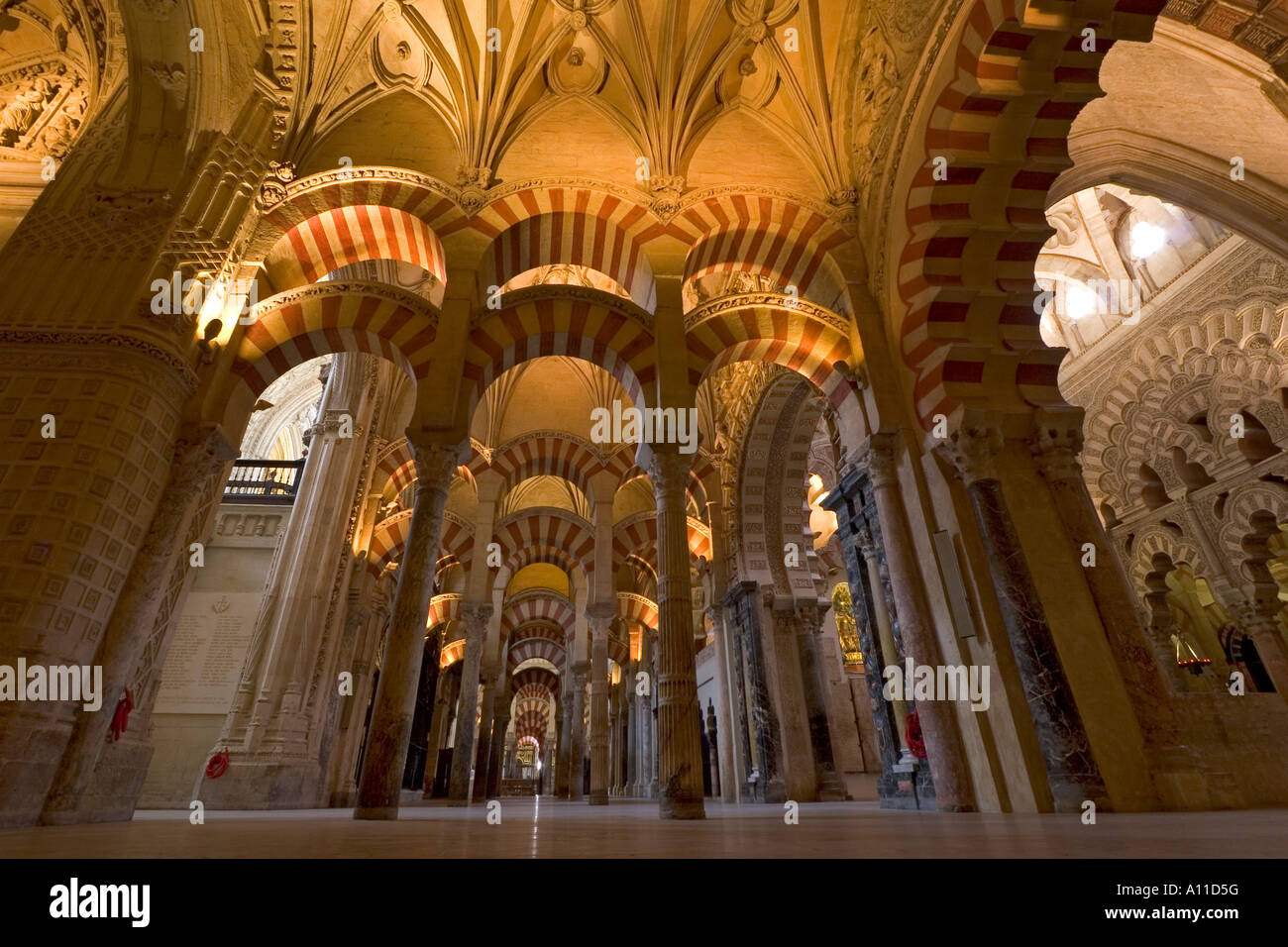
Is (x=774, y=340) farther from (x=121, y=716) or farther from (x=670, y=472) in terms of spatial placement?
(x=121, y=716)

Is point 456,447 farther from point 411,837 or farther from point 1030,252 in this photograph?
point 1030,252

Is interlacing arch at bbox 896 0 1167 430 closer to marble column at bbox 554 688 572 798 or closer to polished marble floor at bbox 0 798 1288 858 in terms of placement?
polished marble floor at bbox 0 798 1288 858

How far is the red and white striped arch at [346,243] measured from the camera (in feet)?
23.2

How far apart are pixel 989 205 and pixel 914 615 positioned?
151 inches

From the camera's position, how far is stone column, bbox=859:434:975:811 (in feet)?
16.9

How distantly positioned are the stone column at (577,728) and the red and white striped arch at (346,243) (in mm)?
9176

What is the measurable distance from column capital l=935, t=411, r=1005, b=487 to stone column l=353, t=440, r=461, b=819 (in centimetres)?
456

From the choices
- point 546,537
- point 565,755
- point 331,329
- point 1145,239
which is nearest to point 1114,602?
point 331,329

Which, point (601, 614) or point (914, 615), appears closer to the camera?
point (914, 615)

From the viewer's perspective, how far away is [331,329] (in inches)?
269

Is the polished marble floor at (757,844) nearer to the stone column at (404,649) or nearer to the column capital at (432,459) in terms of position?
the stone column at (404,649)

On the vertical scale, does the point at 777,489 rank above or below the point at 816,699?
above
